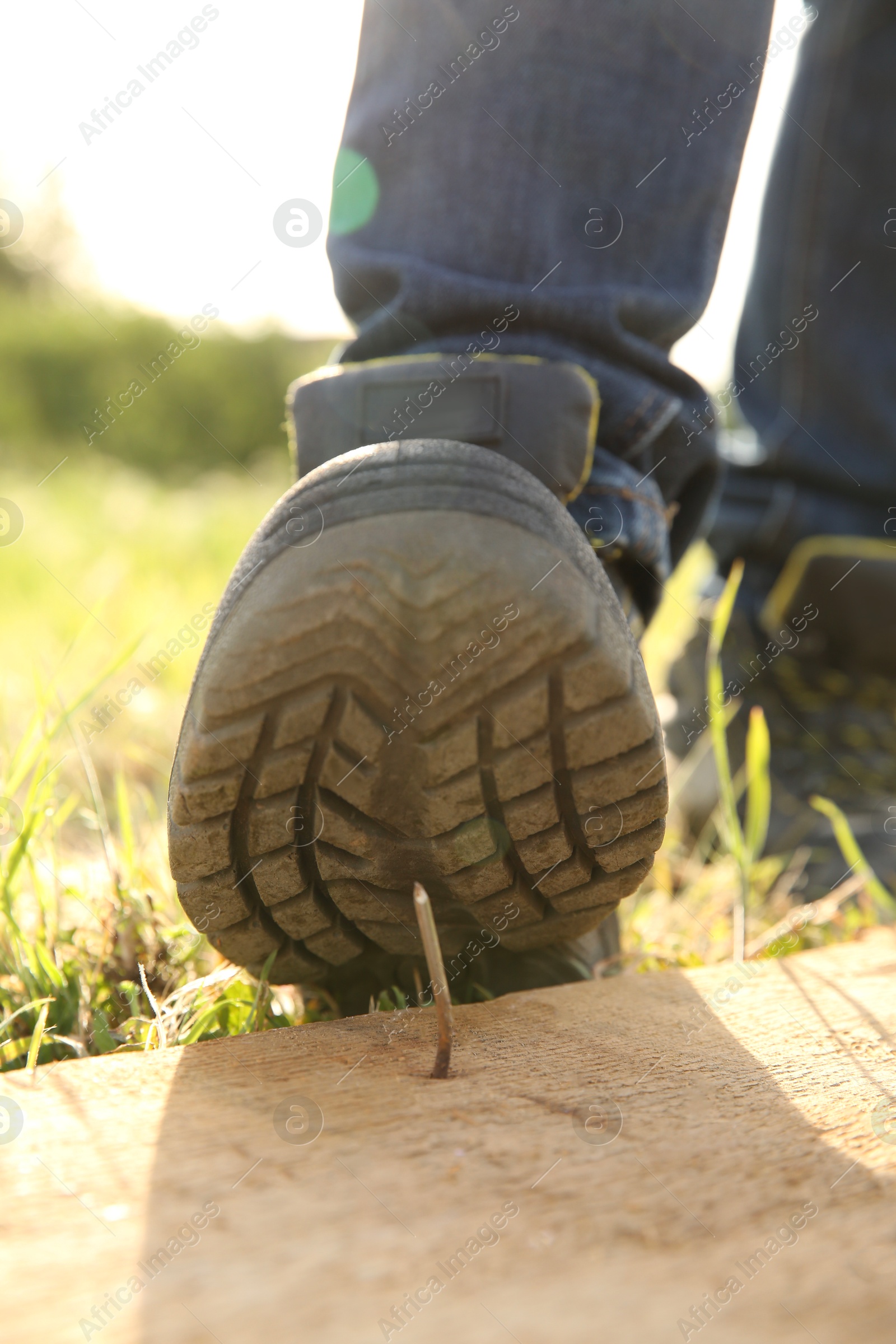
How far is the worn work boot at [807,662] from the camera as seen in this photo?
5.21 ft

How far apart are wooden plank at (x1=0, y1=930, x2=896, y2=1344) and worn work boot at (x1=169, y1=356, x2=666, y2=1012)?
0.13 meters

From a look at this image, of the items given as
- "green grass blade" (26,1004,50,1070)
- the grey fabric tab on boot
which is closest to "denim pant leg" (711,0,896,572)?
the grey fabric tab on boot

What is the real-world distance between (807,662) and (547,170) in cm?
105

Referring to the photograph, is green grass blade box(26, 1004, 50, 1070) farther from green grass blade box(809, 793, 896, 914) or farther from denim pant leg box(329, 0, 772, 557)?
green grass blade box(809, 793, 896, 914)

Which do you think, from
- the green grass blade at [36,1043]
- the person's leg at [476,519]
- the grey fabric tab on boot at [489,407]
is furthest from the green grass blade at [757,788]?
the green grass blade at [36,1043]

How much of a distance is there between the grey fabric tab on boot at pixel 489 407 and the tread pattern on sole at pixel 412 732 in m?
0.19

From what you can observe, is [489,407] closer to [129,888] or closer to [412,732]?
[412,732]

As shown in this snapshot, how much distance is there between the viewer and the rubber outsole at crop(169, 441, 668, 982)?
662 millimetres

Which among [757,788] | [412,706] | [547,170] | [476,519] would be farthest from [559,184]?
[757,788]

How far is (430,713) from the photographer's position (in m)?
0.68

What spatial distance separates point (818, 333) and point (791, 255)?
0.15 metres

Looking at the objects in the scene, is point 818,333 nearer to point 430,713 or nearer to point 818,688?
point 818,688

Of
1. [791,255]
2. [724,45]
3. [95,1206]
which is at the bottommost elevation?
[95,1206]

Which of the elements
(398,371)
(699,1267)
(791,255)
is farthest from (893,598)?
(699,1267)
